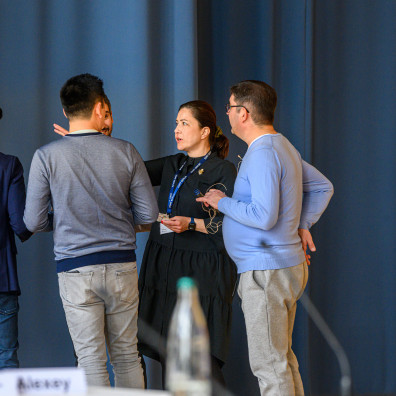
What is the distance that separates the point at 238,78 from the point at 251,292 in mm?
1504

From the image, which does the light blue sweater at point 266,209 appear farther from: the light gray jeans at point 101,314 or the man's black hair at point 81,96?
the man's black hair at point 81,96

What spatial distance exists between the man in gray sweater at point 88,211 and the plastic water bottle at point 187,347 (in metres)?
0.93

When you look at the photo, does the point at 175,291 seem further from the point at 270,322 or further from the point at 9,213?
the point at 9,213

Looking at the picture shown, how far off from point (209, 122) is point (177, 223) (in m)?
0.49

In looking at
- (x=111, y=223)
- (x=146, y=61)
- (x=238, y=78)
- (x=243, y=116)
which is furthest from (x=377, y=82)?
(x=111, y=223)

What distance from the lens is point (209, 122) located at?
248cm

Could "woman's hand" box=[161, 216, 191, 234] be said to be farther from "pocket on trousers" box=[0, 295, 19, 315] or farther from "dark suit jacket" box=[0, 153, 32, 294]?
"pocket on trousers" box=[0, 295, 19, 315]

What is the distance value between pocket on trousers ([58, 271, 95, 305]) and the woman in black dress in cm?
51

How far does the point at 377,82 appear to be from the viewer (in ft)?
10.6

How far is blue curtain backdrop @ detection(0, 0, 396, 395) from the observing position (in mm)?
2791

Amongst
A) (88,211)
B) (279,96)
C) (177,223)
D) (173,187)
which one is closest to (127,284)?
(88,211)

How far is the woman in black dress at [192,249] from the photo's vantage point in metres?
2.38

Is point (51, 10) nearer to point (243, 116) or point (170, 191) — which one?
point (170, 191)

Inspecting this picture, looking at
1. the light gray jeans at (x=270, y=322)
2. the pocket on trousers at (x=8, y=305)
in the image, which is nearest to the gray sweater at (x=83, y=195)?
the pocket on trousers at (x=8, y=305)
